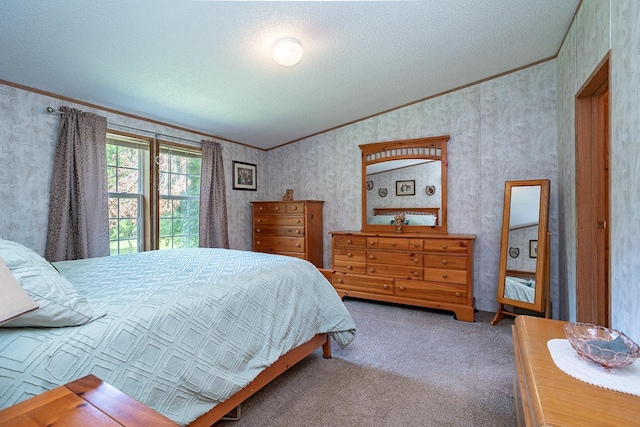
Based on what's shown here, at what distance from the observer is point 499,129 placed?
3.36 meters

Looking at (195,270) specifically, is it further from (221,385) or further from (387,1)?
(387,1)

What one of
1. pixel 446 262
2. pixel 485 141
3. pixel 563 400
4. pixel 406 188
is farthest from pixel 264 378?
pixel 485 141

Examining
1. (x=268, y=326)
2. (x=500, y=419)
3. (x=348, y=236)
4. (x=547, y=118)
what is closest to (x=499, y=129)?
(x=547, y=118)

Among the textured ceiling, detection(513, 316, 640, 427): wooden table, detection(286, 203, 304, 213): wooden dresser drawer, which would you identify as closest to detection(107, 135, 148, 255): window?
the textured ceiling

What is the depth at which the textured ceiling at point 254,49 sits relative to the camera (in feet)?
6.27

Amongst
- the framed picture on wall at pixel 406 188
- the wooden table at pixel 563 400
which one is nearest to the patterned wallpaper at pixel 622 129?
the wooden table at pixel 563 400

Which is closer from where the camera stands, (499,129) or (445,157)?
(499,129)

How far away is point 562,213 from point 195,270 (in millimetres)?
3266

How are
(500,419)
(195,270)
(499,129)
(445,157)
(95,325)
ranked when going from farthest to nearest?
1. (445,157)
2. (499,129)
3. (195,270)
4. (500,419)
5. (95,325)

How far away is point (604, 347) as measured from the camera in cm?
105

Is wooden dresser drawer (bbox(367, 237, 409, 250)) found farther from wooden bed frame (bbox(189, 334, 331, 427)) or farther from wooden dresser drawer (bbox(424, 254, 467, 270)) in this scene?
wooden bed frame (bbox(189, 334, 331, 427))

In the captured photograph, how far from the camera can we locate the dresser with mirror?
10.4 feet

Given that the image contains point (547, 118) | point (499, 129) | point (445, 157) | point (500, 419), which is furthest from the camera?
point (445, 157)

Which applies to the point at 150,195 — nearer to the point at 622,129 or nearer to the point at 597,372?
the point at 597,372
